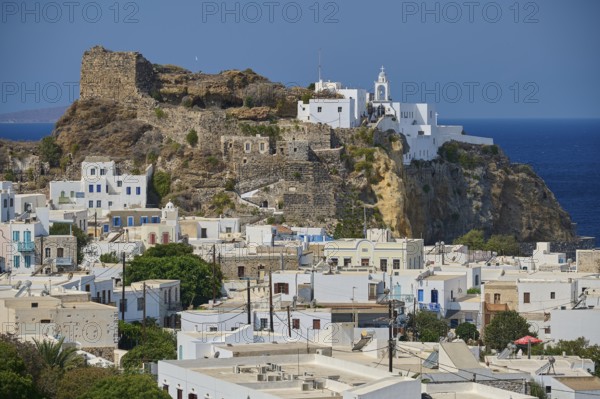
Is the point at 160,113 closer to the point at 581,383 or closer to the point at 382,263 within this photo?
the point at 382,263

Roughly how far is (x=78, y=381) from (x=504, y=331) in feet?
58.0

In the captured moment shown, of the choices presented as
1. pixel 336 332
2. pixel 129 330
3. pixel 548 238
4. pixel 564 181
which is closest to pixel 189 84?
pixel 548 238

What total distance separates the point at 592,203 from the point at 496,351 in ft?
316

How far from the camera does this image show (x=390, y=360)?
42.5 m

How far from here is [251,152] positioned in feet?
293

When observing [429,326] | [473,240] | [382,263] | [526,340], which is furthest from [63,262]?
[473,240]

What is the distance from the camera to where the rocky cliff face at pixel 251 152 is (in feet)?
287

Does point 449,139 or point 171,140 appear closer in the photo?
point 171,140

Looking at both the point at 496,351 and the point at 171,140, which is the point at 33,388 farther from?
the point at 171,140

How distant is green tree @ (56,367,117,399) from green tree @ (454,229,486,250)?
44865mm

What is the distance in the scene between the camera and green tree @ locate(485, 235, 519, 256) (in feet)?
294

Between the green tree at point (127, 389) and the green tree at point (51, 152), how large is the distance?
163 ft

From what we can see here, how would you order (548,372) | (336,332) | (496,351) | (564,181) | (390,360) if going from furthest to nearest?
1. (564,181)
2. (496,351)
3. (336,332)
4. (548,372)
5. (390,360)

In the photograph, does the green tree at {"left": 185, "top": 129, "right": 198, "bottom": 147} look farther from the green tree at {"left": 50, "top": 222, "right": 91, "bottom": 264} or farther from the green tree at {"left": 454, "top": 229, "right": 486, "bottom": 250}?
the green tree at {"left": 50, "top": 222, "right": 91, "bottom": 264}
